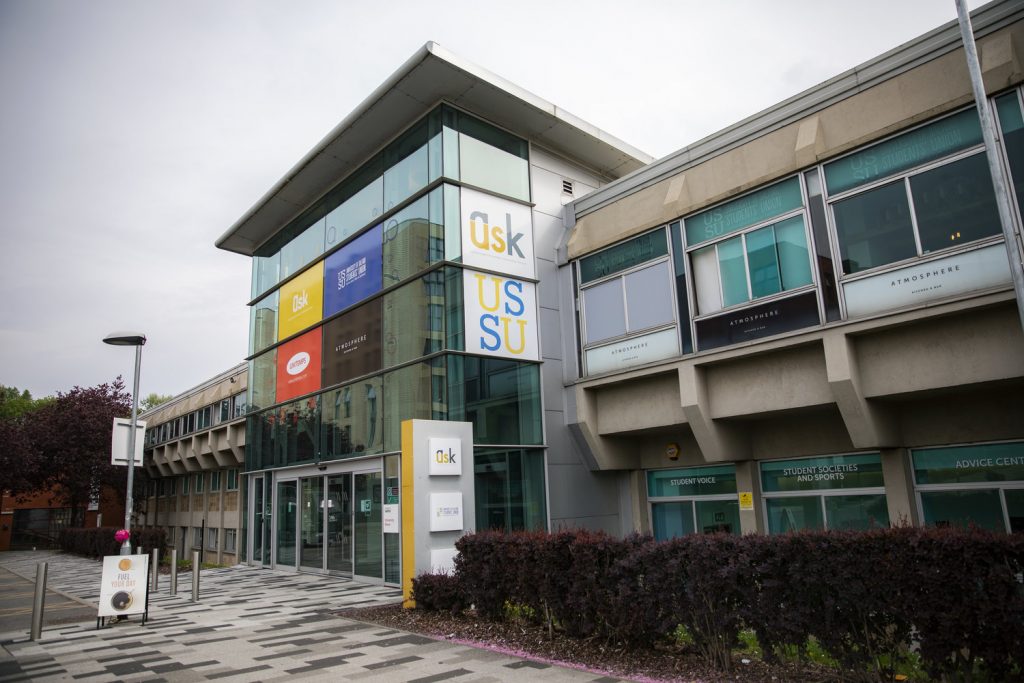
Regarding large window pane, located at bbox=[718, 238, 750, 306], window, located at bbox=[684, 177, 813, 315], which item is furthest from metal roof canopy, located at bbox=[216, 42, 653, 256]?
large window pane, located at bbox=[718, 238, 750, 306]

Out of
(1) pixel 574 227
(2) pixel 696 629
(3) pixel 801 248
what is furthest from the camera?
(1) pixel 574 227

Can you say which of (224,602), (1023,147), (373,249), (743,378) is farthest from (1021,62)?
(224,602)

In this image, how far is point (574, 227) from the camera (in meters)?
17.2

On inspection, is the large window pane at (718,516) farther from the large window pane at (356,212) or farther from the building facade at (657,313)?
the large window pane at (356,212)

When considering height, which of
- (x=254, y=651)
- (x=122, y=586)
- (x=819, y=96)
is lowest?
(x=254, y=651)

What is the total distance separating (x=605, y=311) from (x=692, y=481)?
427 centimetres

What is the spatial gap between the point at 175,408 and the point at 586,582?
35.3 m

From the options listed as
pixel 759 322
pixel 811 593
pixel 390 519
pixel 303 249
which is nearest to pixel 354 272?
pixel 303 249

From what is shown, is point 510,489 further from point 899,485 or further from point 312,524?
point 899,485

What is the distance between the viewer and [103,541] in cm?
2880

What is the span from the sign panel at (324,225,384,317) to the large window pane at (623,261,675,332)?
249 inches

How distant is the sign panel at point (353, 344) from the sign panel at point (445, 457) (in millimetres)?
5400

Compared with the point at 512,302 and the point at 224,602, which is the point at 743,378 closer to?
the point at 512,302

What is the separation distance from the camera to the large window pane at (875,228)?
36.2 ft
